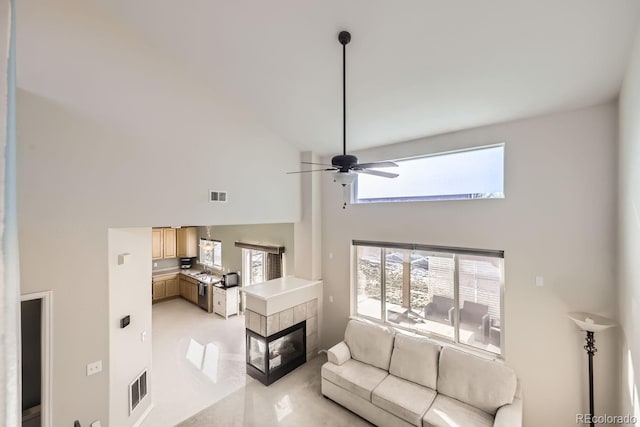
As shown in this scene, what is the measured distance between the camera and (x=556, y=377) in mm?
3232

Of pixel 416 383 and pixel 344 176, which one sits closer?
pixel 344 176

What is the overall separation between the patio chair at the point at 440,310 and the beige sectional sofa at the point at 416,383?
1.43 ft

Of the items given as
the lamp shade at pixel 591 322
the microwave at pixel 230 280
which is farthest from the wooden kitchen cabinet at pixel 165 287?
the lamp shade at pixel 591 322

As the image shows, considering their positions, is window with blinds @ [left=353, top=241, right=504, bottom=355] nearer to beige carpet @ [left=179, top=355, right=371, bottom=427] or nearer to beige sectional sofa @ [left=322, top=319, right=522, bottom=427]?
beige sectional sofa @ [left=322, top=319, right=522, bottom=427]

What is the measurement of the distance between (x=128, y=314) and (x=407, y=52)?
15.4 ft

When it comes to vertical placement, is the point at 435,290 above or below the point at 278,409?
above

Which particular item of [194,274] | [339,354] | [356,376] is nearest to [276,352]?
[339,354]

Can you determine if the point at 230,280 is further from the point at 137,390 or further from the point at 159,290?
the point at 137,390

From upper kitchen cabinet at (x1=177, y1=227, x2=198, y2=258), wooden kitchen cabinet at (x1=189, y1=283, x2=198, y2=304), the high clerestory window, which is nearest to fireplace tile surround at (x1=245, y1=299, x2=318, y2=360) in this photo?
the high clerestory window

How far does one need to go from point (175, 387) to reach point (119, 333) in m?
1.85

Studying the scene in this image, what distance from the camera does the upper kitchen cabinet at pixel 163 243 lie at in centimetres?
844

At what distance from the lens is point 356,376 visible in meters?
3.97

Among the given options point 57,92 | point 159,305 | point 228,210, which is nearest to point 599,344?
point 228,210

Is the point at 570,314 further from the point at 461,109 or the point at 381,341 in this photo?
the point at 461,109
